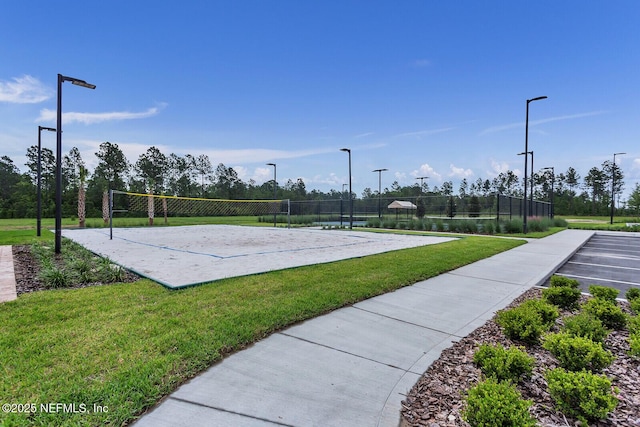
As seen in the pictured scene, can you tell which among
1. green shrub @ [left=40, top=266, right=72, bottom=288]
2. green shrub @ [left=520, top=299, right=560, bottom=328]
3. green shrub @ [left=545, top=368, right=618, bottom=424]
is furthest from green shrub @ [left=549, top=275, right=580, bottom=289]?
green shrub @ [left=40, top=266, right=72, bottom=288]

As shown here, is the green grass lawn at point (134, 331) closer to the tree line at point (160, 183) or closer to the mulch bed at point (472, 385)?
the mulch bed at point (472, 385)

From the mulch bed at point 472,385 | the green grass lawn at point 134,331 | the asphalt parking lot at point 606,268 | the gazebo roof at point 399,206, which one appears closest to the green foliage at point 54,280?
the green grass lawn at point 134,331

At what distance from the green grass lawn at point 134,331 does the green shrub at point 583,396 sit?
2.32 m

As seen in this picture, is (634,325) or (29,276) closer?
(634,325)

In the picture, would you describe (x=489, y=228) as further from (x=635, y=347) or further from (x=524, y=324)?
(x=635, y=347)

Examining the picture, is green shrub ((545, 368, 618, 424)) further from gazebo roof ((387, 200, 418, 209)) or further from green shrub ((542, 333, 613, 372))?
gazebo roof ((387, 200, 418, 209))

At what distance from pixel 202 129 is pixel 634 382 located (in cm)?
2460

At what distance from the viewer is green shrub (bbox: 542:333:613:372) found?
251cm

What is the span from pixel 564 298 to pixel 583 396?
2.92 metres

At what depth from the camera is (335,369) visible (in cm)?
256

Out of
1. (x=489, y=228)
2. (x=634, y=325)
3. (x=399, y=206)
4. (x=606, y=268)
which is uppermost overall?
(x=399, y=206)

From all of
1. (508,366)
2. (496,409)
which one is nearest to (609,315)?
(508,366)

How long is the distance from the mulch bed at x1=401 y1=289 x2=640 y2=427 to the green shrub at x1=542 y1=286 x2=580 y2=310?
1057 millimetres

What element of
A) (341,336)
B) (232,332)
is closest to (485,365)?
(341,336)
